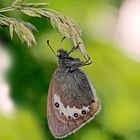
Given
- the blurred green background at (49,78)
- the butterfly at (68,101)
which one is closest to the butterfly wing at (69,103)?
the butterfly at (68,101)

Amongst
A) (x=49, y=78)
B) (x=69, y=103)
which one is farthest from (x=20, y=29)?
(x=49, y=78)

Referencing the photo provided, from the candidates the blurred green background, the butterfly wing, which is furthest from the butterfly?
the blurred green background

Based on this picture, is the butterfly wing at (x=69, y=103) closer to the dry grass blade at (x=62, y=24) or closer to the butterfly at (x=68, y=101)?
the butterfly at (x=68, y=101)

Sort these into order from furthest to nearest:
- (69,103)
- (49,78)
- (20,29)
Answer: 1. (49,78)
2. (69,103)
3. (20,29)

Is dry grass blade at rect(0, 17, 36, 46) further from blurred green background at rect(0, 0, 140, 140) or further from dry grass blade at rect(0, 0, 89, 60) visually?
blurred green background at rect(0, 0, 140, 140)

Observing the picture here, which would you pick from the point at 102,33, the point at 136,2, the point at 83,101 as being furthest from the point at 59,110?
the point at 136,2

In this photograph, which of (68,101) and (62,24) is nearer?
(62,24)

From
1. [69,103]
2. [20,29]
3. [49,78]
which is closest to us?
[20,29]

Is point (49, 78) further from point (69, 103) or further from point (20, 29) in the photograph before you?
point (20, 29)
